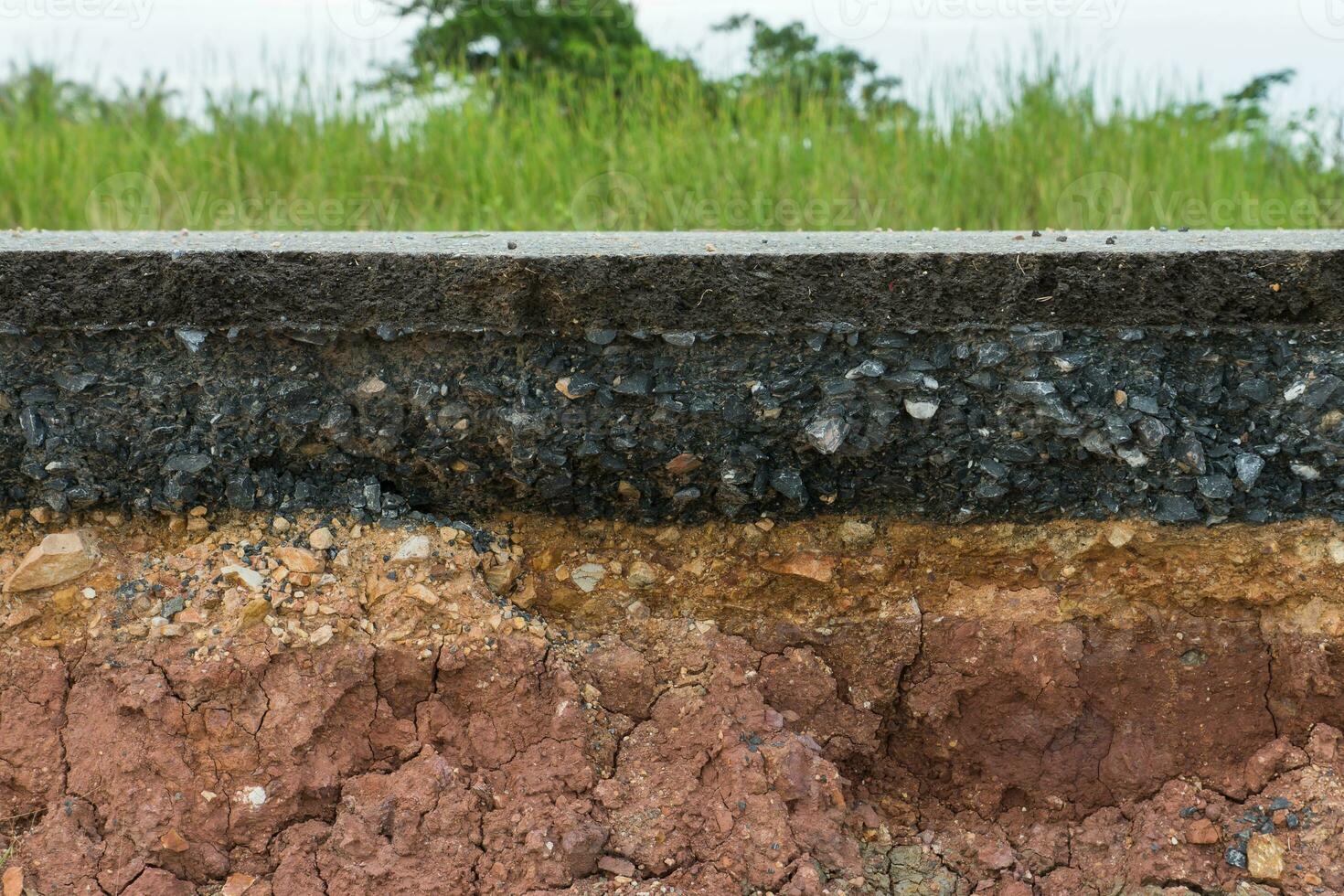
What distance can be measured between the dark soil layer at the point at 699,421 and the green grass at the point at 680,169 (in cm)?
179

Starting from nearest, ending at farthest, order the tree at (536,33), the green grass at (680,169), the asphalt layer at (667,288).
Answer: the asphalt layer at (667,288) < the green grass at (680,169) < the tree at (536,33)

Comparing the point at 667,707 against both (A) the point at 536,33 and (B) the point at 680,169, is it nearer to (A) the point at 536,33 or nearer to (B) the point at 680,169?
(B) the point at 680,169

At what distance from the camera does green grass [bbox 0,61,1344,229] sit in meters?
3.56

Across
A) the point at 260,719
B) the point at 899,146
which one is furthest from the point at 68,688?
the point at 899,146

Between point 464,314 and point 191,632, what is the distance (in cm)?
68

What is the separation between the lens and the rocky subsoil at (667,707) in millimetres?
1612

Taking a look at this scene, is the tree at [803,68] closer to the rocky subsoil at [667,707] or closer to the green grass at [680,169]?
the green grass at [680,169]

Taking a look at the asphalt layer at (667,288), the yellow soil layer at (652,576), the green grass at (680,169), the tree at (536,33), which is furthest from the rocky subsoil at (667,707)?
the tree at (536,33)

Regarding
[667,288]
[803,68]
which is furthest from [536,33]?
[667,288]

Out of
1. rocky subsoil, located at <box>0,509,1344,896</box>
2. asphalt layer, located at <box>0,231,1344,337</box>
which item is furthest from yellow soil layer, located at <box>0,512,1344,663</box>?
asphalt layer, located at <box>0,231,1344,337</box>

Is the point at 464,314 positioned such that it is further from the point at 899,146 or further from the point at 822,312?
the point at 899,146

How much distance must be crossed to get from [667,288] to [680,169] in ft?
7.02

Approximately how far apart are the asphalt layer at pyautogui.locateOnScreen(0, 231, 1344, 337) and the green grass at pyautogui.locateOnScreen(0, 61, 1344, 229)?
178 centimetres

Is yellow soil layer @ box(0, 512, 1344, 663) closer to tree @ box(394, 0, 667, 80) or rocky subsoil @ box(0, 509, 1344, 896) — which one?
rocky subsoil @ box(0, 509, 1344, 896)
